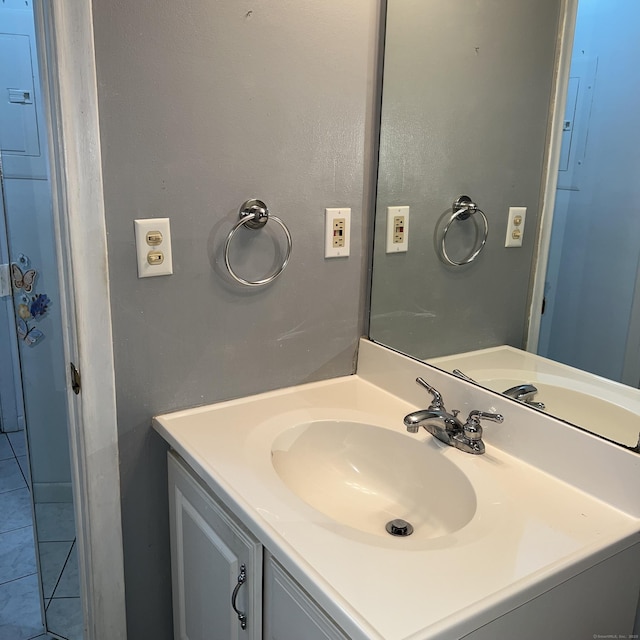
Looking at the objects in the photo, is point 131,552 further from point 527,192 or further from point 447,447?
point 527,192

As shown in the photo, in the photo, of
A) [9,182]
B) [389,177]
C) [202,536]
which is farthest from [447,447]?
[9,182]

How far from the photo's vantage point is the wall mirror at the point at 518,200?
1.03m

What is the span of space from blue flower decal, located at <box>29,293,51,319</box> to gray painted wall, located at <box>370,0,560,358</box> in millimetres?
833

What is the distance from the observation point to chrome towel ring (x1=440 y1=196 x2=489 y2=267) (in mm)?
1345

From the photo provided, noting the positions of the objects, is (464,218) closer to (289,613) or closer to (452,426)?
(452,426)

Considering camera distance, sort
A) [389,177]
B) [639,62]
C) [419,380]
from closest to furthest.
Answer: [639,62], [419,380], [389,177]

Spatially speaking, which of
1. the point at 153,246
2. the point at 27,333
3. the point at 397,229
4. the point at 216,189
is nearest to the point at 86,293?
the point at 153,246

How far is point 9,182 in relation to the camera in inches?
69.2

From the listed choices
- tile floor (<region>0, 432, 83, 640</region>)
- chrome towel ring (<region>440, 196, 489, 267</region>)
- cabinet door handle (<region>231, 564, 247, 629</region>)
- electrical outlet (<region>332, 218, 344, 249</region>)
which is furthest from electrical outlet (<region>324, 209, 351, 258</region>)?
tile floor (<region>0, 432, 83, 640</region>)

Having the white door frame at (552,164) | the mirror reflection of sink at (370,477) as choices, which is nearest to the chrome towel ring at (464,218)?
the white door frame at (552,164)

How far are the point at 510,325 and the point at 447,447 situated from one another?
287 mm

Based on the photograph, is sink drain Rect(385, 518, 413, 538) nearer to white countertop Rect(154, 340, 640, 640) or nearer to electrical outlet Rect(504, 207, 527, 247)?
white countertop Rect(154, 340, 640, 640)

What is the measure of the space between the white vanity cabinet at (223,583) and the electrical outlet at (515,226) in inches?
30.6

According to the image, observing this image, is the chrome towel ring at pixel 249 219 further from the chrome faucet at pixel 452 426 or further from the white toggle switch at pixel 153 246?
the chrome faucet at pixel 452 426
